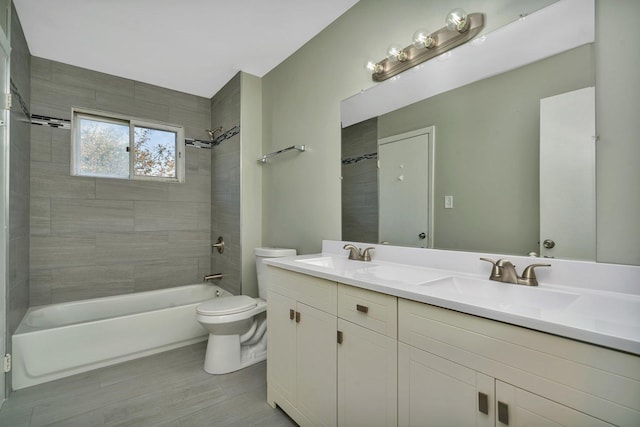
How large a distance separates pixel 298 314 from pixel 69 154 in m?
2.71

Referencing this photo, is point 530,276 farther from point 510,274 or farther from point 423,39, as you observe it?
point 423,39

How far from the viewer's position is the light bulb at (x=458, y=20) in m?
1.35

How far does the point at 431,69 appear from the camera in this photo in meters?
1.54

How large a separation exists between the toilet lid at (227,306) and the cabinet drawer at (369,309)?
3.82ft

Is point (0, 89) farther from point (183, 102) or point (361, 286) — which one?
point (361, 286)

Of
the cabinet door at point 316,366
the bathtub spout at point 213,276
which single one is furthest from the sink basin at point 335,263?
the bathtub spout at point 213,276

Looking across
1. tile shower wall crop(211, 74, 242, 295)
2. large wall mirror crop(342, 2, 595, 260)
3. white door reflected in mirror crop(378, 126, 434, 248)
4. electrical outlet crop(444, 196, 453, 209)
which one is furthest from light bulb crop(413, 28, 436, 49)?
tile shower wall crop(211, 74, 242, 295)

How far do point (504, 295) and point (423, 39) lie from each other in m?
1.26

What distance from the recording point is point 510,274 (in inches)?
44.8

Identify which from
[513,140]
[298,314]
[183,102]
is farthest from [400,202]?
[183,102]

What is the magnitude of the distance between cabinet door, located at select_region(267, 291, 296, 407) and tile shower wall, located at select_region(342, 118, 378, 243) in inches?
25.1

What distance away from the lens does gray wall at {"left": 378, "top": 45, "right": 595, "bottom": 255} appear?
3.85 ft

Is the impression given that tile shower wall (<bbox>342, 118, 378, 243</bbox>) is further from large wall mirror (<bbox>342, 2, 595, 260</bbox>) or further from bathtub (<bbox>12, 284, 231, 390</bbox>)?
bathtub (<bbox>12, 284, 231, 390</bbox>)

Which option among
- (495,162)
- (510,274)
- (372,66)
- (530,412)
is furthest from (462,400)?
(372,66)
